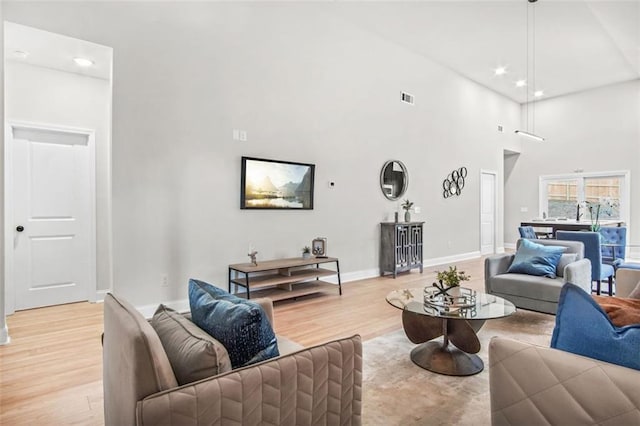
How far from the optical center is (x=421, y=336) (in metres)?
2.91

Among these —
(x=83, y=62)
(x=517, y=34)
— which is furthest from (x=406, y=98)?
(x=83, y=62)

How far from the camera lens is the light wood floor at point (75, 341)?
7.19 feet

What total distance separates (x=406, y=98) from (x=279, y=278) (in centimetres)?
416

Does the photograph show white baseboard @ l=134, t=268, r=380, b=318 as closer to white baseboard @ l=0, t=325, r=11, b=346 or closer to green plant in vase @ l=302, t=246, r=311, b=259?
green plant in vase @ l=302, t=246, r=311, b=259

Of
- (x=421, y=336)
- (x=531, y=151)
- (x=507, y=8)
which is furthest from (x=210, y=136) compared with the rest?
(x=531, y=151)

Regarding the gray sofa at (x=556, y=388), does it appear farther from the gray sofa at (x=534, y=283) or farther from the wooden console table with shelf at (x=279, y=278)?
the wooden console table with shelf at (x=279, y=278)

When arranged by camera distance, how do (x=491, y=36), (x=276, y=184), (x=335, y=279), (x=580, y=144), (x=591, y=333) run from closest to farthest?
(x=591, y=333)
(x=276, y=184)
(x=335, y=279)
(x=491, y=36)
(x=580, y=144)

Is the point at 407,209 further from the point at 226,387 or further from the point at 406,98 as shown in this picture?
the point at 226,387

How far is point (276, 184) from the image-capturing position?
15.8 feet

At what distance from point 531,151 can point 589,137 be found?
1323mm

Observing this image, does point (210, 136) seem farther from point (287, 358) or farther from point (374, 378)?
point (287, 358)

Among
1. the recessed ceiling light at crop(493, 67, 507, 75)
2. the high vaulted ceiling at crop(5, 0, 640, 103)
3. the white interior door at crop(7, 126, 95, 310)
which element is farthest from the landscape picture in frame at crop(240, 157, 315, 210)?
the recessed ceiling light at crop(493, 67, 507, 75)

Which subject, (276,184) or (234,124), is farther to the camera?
(276,184)

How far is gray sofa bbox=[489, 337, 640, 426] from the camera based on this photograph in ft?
4.00
